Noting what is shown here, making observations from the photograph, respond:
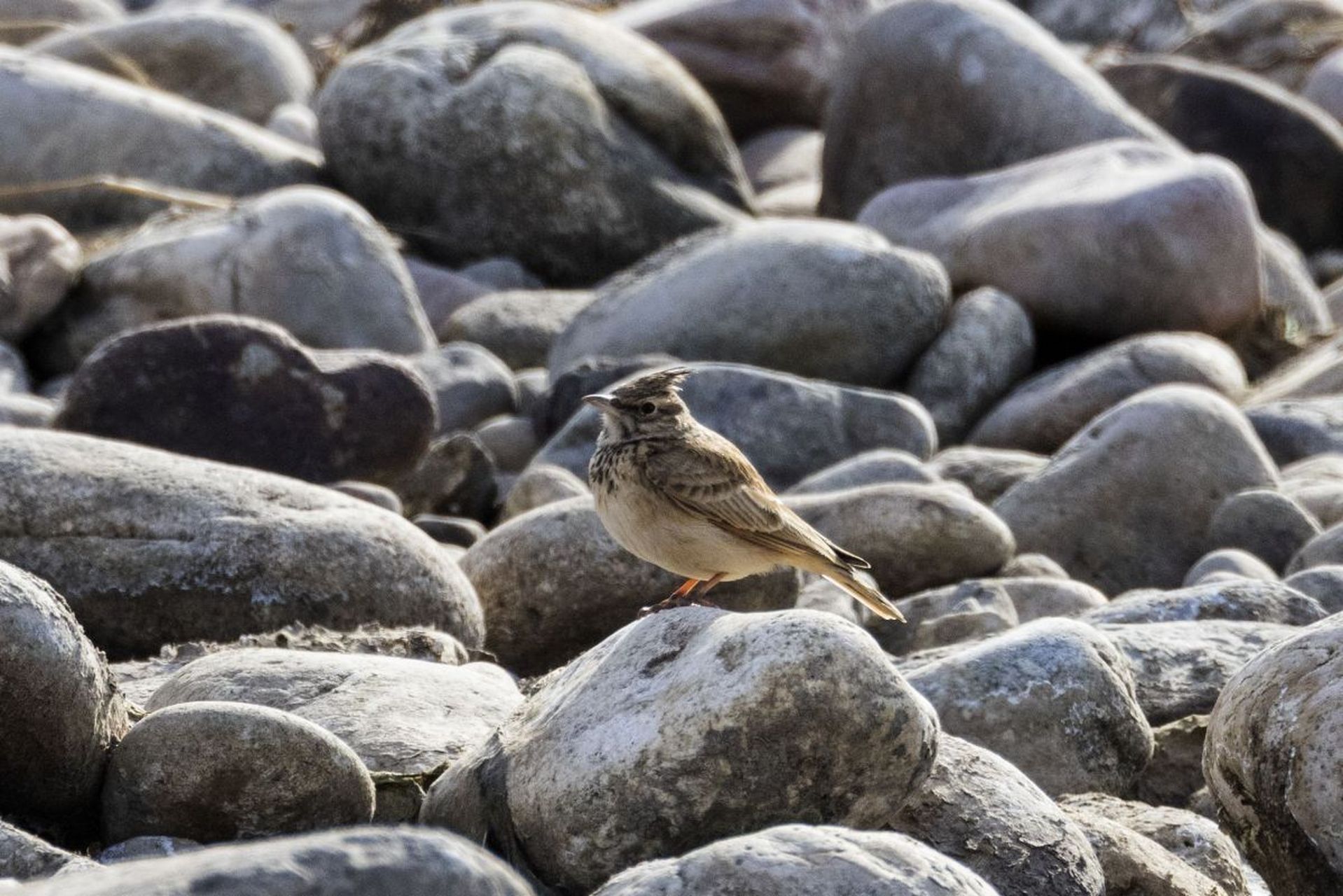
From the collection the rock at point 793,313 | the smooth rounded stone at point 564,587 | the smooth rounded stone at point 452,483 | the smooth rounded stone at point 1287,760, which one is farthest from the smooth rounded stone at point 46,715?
the rock at point 793,313

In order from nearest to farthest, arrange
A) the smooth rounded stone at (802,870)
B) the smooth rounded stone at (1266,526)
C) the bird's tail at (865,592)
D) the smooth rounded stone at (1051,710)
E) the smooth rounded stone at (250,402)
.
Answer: the smooth rounded stone at (802,870), the smooth rounded stone at (1051,710), the bird's tail at (865,592), the smooth rounded stone at (1266,526), the smooth rounded stone at (250,402)

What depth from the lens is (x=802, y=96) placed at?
2312cm

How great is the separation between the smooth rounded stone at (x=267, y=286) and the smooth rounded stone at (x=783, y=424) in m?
2.76

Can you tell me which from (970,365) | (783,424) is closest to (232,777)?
(783,424)

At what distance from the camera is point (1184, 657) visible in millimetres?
8078

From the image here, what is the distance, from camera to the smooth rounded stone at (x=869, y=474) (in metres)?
11.1

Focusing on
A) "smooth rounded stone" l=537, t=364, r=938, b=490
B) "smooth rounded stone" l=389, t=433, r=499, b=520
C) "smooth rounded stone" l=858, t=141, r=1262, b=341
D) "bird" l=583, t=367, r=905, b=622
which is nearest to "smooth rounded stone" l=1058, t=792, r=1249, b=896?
"bird" l=583, t=367, r=905, b=622

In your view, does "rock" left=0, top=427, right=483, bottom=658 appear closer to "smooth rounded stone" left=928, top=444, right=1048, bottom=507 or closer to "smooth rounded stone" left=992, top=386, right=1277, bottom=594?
"smooth rounded stone" left=992, top=386, right=1277, bottom=594

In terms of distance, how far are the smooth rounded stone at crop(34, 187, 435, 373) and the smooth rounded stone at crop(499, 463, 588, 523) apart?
3838 mm

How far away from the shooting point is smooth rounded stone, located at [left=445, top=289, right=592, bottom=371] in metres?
15.8

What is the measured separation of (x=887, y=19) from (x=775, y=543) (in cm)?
1314

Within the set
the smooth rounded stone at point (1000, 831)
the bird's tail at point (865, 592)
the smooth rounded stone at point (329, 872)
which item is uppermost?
the smooth rounded stone at point (329, 872)

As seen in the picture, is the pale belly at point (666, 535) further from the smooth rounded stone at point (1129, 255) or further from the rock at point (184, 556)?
the smooth rounded stone at point (1129, 255)

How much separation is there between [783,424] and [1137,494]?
7.61 ft
